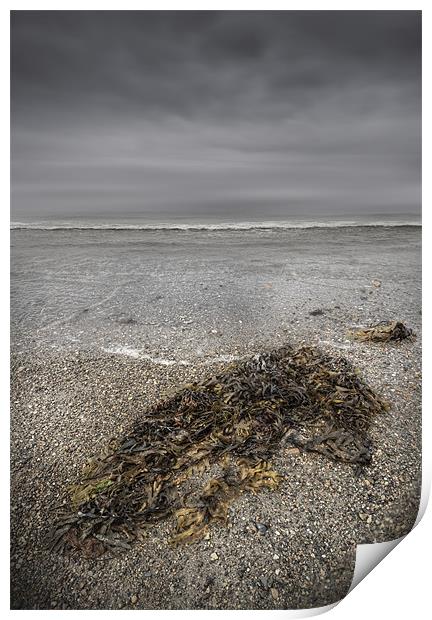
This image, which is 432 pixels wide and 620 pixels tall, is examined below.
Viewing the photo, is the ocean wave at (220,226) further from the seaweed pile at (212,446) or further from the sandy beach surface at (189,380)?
the seaweed pile at (212,446)

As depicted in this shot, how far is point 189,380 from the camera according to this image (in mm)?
2375

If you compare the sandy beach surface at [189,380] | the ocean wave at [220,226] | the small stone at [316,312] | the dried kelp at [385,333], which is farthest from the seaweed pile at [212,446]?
the ocean wave at [220,226]

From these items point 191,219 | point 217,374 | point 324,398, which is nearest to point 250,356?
point 217,374

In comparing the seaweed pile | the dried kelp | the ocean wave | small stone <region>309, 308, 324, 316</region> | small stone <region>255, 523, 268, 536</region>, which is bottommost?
small stone <region>255, 523, 268, 536</region>

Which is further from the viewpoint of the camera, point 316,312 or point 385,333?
point 316,312

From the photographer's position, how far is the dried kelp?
2.82 m

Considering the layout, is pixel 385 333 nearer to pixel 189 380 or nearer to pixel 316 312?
pixel 316 312

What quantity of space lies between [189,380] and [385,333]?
153 centimetres

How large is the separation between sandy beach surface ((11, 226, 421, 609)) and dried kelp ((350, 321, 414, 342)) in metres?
0.08

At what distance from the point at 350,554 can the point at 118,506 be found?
0.97 metres

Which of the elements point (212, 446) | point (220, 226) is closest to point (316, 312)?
point (212, 446)

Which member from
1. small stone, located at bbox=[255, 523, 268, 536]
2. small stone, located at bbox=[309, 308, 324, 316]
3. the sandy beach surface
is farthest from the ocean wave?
small stone, located at bbox=[255, 523, 268, 536]

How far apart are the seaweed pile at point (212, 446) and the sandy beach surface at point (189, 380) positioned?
67mm

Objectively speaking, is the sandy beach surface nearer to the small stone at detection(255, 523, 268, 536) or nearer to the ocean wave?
the small stone at detection(255, 523, 268, 536)
